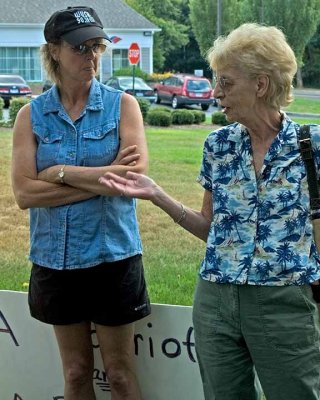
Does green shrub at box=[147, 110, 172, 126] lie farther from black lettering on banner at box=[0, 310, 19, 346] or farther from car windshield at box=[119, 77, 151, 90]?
black lettering on banner at box=[0, 310, 19, 346]

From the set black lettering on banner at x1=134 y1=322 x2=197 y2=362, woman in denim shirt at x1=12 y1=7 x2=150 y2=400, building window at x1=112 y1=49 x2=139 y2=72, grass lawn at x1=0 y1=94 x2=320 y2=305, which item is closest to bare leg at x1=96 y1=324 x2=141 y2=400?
woman in denim shirt at x1=12 y1=7 x2=150 y2=400

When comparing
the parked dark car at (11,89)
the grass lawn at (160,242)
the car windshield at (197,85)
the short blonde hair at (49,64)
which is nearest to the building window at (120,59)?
the parked dark car at (11,89)

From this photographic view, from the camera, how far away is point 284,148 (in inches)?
95.0

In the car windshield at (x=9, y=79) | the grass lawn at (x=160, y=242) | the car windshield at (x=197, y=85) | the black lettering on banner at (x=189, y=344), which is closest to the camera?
the black lettering on banner at (x=189, y=344)

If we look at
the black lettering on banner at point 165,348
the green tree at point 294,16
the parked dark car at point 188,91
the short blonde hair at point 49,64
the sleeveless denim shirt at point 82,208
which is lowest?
the parked dark car at point 188,91

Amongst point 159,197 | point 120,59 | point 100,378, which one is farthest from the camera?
point 120,59

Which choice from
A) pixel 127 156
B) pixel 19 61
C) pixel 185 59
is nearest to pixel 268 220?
pixel 127 156

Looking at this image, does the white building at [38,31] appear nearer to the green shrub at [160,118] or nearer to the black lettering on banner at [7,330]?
the green shrub at [160,118]

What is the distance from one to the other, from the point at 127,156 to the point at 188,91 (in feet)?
91.6

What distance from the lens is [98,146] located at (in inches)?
112

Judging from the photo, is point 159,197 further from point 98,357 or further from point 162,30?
point 162,30

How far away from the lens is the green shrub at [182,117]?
2102 centimetres

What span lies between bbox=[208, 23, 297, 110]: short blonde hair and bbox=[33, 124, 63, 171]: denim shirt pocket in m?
0.76

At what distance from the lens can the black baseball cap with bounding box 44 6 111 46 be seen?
2.80 m
